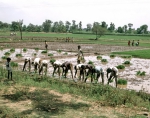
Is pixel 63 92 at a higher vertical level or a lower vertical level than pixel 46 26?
lower

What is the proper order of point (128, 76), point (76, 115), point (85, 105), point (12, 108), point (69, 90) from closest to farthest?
point (76, 115) < point (12, 108) < point (85, 105) < point (69, 90) < point (128, 76)

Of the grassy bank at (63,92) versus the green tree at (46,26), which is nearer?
the grassy bank at (63,92)

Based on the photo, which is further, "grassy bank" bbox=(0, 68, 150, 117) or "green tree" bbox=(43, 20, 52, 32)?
"green tree" bbox=(43, 20, 52, 32)

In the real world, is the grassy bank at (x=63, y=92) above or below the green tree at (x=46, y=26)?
below

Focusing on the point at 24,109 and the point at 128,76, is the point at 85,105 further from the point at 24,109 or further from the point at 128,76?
the point at 128,76

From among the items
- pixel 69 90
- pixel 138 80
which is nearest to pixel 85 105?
pixel 69 90

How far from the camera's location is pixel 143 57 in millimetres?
24688

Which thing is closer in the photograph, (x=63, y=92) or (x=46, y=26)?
(x=63, y=92)

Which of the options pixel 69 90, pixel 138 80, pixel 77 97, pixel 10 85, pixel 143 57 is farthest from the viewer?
pixel 143 57

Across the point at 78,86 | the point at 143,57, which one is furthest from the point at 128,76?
the point at 143,57

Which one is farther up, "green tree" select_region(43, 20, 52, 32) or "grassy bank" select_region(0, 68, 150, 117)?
"green tree" select_region(43, 20, 52, 32)

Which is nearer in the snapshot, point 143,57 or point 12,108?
Result: point 12,108

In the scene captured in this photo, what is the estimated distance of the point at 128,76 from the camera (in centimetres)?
1497

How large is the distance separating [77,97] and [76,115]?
80.7 inches
